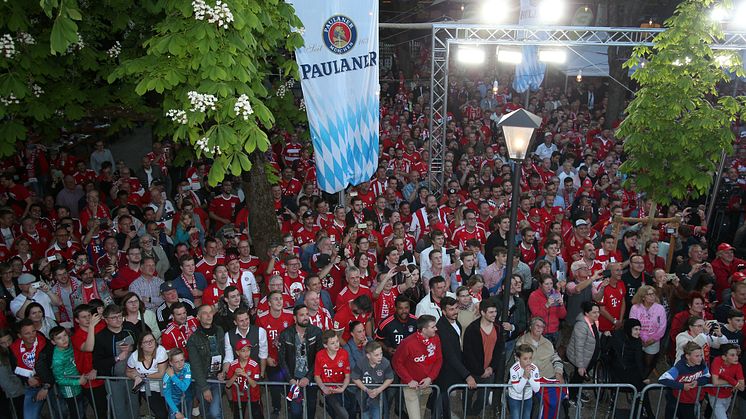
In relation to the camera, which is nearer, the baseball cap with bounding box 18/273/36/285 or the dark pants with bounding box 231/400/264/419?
the dark pants with bounding box 231/400/264/419

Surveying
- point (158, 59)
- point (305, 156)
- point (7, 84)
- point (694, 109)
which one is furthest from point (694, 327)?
point (305, 156)

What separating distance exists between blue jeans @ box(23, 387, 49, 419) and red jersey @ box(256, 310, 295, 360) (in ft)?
8.06

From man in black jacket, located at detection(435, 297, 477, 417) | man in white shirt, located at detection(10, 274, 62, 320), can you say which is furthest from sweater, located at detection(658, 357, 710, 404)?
man in white shirt, located at detection(10, 274, 62, 320)

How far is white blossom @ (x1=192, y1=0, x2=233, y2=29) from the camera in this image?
5.90 m

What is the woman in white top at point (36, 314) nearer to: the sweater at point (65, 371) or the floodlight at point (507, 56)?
the sweater at point (65, 371)

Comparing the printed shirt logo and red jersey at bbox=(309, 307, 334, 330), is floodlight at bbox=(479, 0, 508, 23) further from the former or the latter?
red jersey at bbox=(309, 307, 334, 330)

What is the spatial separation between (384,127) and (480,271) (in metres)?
10.9

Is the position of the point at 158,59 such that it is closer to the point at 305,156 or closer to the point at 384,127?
the point at 305,156

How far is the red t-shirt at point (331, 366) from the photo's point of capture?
6.35 metres

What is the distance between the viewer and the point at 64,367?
648cm

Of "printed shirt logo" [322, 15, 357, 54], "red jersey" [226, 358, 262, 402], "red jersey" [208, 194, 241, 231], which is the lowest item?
"red jersey" [226, 358, 262, 402]

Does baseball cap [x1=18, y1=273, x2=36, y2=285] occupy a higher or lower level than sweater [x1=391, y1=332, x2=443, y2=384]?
higher

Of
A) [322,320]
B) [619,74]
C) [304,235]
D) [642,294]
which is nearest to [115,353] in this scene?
[322,320]

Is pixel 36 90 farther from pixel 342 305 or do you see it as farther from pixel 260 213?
pixel 342 305
